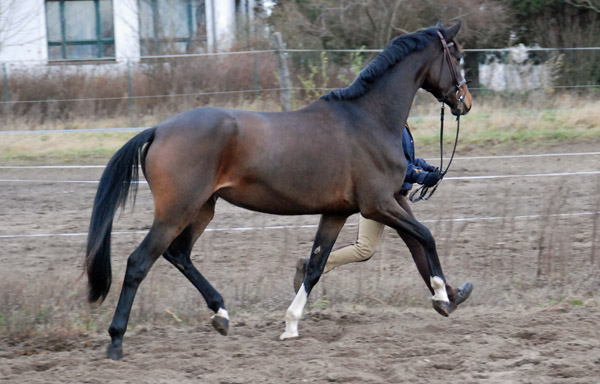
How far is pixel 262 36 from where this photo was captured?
21234 mm

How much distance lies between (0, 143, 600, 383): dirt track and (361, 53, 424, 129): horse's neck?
155 cm

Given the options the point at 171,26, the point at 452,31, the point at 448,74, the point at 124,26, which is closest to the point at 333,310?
the point at 448,74

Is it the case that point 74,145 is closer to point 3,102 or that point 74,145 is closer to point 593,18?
point 3,102

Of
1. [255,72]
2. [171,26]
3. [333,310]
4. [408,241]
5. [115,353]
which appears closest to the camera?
[115,353]

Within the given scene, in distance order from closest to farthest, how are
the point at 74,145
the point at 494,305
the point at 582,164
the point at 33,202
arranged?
the point at 494,305
the point at 33,202
the point at 582,164
the point at 74,145

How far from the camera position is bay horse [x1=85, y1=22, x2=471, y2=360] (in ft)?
16.2

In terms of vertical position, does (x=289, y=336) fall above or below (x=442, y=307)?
below

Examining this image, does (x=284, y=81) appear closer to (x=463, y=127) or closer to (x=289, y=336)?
(x=463, y=127)

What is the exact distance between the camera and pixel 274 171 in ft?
16.7

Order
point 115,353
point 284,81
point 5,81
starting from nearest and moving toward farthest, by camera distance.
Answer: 1. point 115,353
2. point 284,81
3. point 5,81

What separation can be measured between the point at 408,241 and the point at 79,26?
841 inches

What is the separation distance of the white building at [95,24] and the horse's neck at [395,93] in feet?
56.5

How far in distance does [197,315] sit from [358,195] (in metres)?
1.67

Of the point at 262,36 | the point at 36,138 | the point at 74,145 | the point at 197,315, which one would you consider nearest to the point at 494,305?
the point at 197,315
